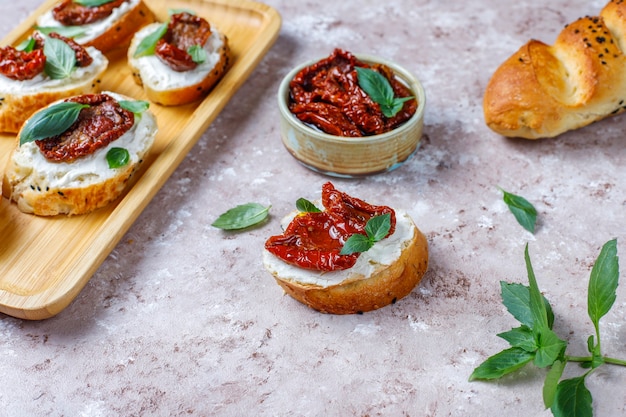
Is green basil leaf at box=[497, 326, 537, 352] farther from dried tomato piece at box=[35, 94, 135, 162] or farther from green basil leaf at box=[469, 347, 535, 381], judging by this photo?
dried tomato piece at box=[35, 94, 135, 162]

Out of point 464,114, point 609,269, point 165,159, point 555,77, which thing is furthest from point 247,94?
point 609,269

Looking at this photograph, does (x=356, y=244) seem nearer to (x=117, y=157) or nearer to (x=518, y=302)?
(x=518, y=302)

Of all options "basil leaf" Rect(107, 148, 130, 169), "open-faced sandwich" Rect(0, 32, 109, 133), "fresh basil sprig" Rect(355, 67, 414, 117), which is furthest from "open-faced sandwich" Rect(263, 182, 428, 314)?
"open-faced sandwich" Rect(0, 32, 109, 133)

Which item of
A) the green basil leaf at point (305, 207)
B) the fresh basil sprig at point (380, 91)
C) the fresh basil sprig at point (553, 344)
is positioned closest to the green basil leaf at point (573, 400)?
the fresh basil sprig at point (553, 344)

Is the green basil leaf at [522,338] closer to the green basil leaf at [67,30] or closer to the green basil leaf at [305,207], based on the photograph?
the green basil leaf at [305,207]

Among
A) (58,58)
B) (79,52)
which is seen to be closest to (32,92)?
(58,58)

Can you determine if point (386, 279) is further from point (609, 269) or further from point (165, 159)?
point (165, 159)
